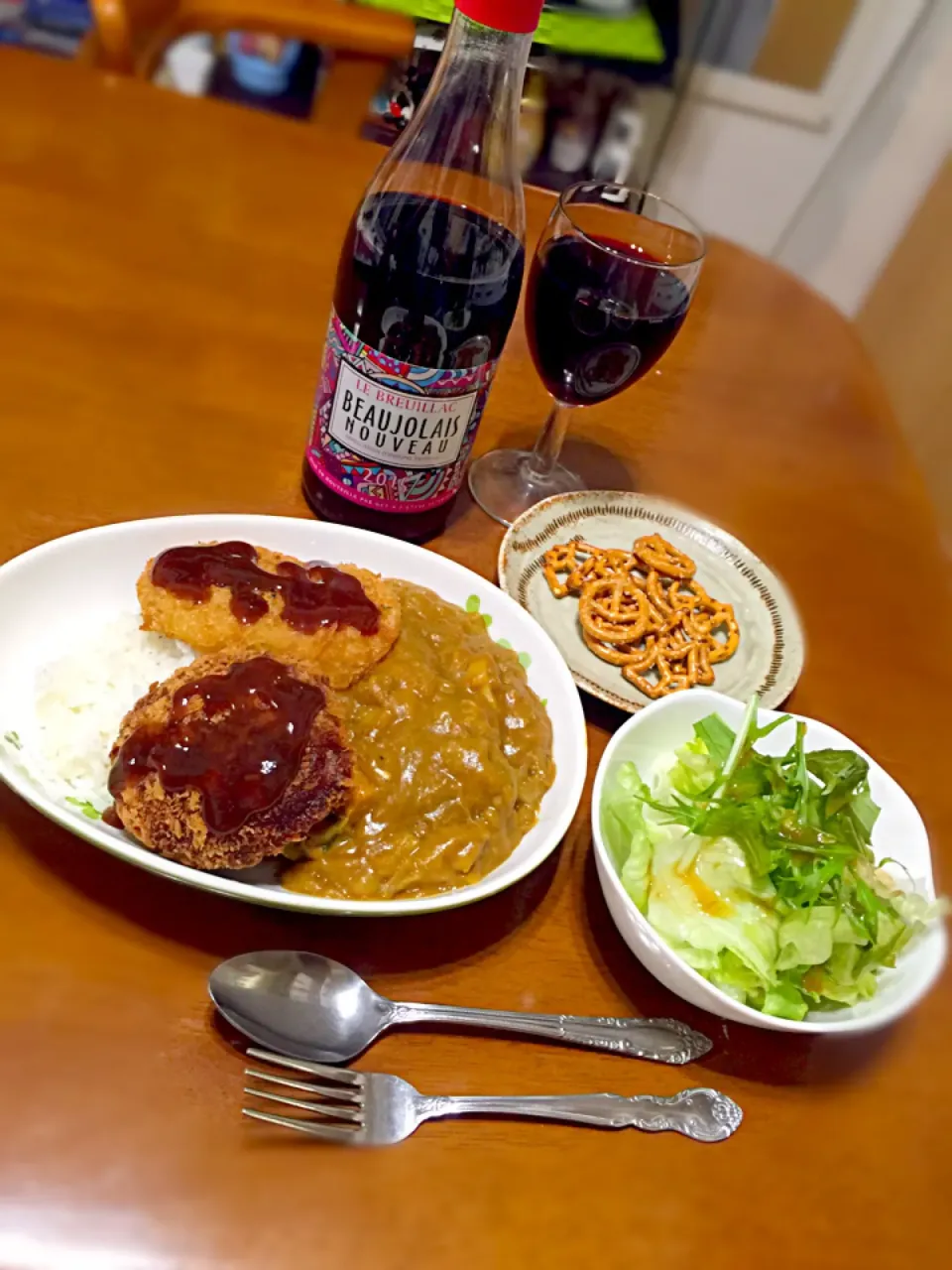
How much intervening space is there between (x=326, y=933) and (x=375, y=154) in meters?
1.46

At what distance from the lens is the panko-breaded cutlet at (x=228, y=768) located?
718 millimetres

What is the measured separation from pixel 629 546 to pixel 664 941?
558 mm

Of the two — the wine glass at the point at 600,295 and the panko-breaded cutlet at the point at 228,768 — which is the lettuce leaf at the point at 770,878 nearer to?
the panko-breaded cutlet at the point at 228,768

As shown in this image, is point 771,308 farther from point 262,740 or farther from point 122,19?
point 262,740

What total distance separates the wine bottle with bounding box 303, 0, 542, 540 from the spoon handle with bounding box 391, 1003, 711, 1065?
0.54 metres

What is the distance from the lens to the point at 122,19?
172 cm

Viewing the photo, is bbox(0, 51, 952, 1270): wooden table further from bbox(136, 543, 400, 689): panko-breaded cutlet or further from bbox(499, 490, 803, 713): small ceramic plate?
bbox(136, 543, 400, 689): panko-breaded cutlet

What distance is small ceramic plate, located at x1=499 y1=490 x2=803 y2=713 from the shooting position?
3.46ft

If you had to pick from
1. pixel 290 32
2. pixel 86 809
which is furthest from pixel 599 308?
pixel 290 32

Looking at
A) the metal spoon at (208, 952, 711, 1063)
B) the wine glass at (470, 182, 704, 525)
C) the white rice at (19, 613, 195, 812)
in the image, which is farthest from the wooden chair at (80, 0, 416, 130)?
the metal spoon at (208, 952, 711, 1063)

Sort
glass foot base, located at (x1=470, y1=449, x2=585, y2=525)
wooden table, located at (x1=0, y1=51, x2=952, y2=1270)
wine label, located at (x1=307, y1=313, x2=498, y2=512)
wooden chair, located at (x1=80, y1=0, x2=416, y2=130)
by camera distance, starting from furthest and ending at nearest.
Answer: wooden chair, located at (x1=80, y1=0, x2=416, y2=130) < glass foot base, located at (x1=470, y1=449, x2=585, y2=525) < wine label, located at (x1=307, y1=313, x2=498, y2=512) < wooden table, located at (x1=0, y1=51, x2=952, y2=1270)

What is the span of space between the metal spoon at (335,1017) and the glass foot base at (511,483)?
635 millimetres

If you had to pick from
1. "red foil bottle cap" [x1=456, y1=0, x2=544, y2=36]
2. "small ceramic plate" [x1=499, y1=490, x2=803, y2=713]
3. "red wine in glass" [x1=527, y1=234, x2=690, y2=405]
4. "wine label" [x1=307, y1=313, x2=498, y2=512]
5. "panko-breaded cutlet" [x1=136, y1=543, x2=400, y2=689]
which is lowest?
"small ceramic plate" [x1=499, y1=490, x2=803, y2=713]

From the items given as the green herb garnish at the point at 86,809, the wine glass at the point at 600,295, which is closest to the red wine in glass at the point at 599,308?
the wine glass at the point at 600,295
